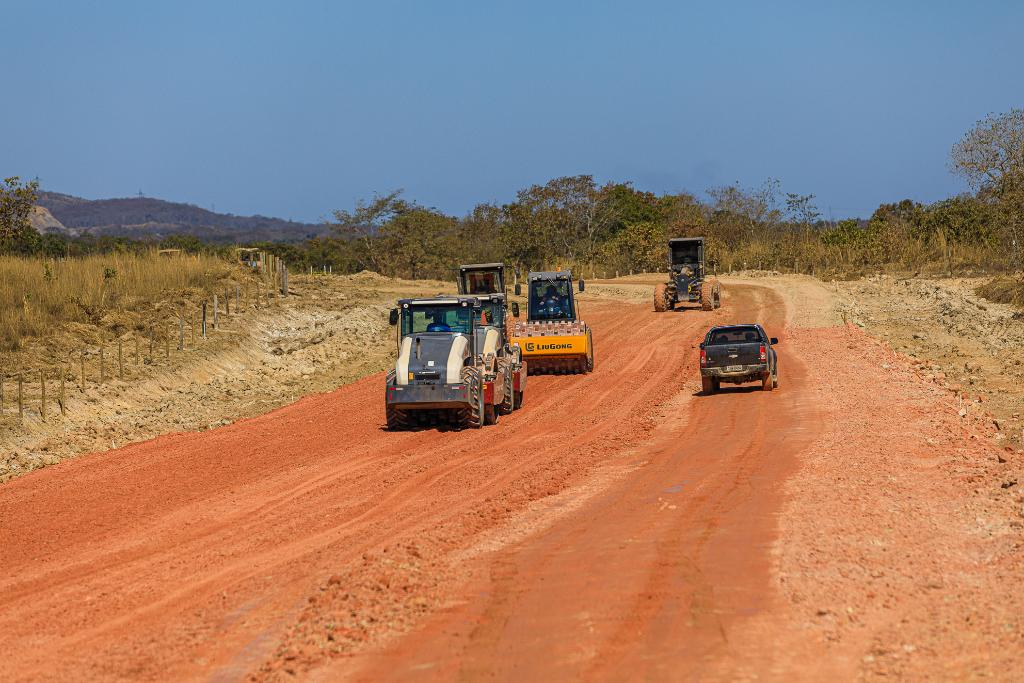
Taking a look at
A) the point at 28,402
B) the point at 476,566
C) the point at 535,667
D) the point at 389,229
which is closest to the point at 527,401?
the point at 28,402

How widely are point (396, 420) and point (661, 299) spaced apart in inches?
1125

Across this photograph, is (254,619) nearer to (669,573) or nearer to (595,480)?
(669,573)

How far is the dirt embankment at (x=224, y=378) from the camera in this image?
872 inches

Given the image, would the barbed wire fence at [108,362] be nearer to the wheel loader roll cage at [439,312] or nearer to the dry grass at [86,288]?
the dry grass at [86,288]

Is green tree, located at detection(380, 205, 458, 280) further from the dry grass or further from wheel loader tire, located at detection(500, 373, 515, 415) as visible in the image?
wheel loader tire, located at detection(500, 373, 515, 415)

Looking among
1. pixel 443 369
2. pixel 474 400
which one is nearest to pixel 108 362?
pixel 443 369

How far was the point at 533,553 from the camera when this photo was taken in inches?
451

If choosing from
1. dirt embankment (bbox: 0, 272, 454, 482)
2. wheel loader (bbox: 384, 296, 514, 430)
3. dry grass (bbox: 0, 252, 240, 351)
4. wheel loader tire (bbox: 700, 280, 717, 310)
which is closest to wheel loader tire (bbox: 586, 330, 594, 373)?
dirt embankment (bbox: 0, 272, 454, 482)

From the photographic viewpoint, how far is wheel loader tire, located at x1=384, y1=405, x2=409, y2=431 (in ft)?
73.0

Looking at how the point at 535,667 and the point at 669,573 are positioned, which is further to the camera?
the point at 669,573

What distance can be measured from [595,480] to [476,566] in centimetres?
535

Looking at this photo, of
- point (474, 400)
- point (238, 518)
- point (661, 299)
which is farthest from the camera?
point (661, 299)

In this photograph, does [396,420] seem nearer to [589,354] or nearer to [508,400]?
[508,400]

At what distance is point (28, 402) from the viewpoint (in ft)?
77.9
